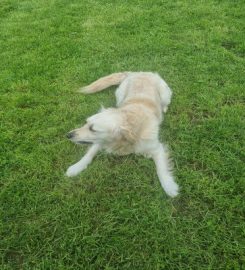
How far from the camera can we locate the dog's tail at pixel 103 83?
4895mm

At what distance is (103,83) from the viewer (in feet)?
16.1

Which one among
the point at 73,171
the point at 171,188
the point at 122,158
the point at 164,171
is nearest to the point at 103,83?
the point at 122,158

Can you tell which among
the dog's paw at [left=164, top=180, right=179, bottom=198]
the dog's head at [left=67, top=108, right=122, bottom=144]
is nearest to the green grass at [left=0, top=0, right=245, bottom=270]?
the dog's paw at [left=164, top=180, right=179, bottom=198]

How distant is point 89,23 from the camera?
23.1 feet

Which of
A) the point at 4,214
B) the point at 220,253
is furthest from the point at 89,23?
the point at 220,253

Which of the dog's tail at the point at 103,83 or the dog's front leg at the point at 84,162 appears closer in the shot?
the dog's front leg at the point at 84,162

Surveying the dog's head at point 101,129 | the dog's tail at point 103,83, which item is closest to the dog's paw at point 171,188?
the dog's head at point 101,129

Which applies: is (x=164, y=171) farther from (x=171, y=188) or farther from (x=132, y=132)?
(x=132, y=132)

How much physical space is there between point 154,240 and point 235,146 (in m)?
1.53

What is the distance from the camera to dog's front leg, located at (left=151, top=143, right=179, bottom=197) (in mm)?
3506

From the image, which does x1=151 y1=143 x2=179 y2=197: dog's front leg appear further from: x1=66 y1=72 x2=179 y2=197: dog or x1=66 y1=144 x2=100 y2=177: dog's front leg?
x1=66 y1=144 x2=100 y2=177: dog's front leg

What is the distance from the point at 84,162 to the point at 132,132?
0.65 meters

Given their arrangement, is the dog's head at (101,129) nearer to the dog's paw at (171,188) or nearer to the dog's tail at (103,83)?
the dog's paw at (171,188)

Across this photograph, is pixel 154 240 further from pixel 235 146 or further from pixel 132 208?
pixel 235 146
